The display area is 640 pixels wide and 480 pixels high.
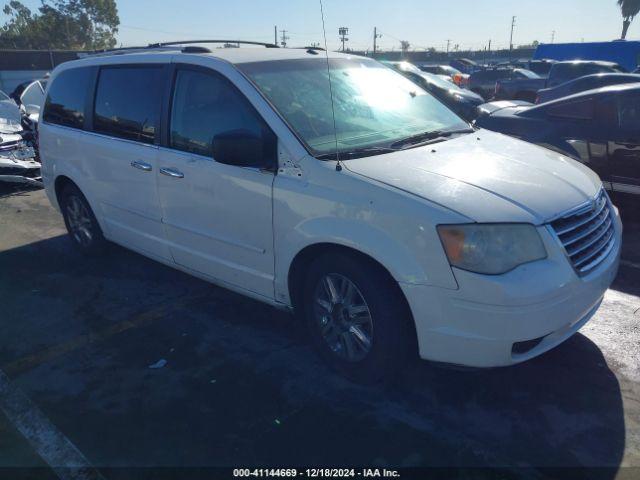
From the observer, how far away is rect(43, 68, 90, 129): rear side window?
4.78 m

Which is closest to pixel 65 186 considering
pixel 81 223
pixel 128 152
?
pixel 81 223

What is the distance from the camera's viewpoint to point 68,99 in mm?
4984

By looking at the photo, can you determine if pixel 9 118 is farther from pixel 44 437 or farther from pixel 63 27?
pixel 63 27

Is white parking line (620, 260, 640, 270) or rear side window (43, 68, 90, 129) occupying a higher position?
rear side window (43, 68, 90, 129)

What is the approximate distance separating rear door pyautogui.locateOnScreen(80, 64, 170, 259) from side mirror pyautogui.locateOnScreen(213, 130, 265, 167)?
3.35 ft

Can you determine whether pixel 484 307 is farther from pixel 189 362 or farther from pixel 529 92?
pixel 529 92

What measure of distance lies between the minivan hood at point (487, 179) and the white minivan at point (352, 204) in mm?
13

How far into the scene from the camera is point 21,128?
8430 mm

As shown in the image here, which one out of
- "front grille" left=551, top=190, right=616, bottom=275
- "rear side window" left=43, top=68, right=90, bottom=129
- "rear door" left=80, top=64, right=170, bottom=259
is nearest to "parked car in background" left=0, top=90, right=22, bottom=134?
"rear side window" left=43, top=68, right=90, bottom=129

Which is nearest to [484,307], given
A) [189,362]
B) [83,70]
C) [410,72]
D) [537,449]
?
[537,449]

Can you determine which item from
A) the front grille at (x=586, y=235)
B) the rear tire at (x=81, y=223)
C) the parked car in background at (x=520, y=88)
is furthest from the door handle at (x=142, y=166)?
the parked car in background at (x=520, y=88)

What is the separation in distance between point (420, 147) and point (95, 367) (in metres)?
2.52

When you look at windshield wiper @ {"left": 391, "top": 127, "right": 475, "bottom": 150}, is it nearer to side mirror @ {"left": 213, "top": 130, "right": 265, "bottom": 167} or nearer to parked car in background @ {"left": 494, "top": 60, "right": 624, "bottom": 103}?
side mirror @ {"left": 213, "top": 130, "right": 265, "bottom": 167}

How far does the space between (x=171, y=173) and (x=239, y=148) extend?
933 millimetres
